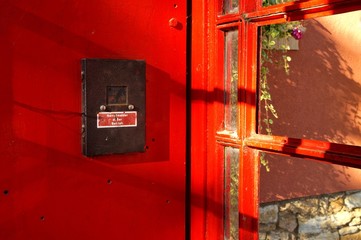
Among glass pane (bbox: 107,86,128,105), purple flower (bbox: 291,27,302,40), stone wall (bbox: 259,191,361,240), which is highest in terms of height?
purple flower (bbox: 291,27,302,40)

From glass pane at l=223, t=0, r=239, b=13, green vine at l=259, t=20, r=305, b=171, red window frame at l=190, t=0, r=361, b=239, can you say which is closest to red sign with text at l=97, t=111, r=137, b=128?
red window frame at l=190, t=0, r=361, b=239

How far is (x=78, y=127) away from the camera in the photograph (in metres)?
1.37

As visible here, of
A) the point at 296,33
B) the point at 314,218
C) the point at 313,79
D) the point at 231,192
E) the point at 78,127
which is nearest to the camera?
the point at 78,127

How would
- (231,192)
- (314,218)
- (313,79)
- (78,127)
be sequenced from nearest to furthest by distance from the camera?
(78,127) < (231,192) < (313,79) < (314,218)

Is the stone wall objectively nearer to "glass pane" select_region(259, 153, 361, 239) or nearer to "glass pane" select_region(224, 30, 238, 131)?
"glass pane" select_region(259, 153, 361, 239)

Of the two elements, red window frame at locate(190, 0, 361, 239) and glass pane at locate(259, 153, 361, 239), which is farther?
glass pane at locate(259, 153, 361, 239)

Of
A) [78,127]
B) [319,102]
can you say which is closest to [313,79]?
[319,102]

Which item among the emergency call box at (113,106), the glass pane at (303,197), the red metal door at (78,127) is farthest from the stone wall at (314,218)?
the emergency call box at (113,106)

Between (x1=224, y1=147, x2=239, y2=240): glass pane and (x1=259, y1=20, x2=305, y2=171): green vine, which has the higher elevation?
(x1=259, y1=20, x2=305, y2=171): green vine

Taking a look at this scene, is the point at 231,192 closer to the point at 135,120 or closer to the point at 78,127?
the point at 135,120

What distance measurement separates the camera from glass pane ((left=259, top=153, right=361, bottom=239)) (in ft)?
12.5

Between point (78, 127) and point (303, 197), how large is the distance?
3.08 metres

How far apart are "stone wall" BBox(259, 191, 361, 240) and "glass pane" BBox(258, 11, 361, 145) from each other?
0.59 m

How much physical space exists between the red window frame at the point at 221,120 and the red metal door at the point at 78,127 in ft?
0.18
